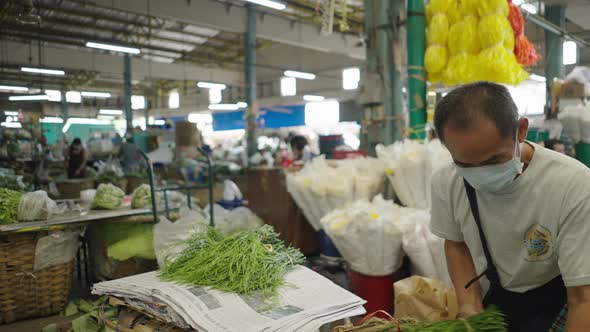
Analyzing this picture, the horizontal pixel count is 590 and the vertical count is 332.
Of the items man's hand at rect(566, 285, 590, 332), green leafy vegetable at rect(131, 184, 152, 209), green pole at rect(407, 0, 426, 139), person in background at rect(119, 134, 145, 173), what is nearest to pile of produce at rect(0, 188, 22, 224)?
green leafy vegetable at rect(131, 184, 152, 209)

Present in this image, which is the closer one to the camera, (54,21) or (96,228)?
(96,228)

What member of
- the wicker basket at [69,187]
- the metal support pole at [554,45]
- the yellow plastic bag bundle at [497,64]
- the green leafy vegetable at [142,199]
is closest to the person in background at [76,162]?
the wicker basket at [69,187]

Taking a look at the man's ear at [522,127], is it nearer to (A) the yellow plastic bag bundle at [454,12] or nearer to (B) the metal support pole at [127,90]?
(A) the yellow plastic bag bundle at [454,12]

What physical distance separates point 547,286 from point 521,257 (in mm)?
169

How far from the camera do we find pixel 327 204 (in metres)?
3.29

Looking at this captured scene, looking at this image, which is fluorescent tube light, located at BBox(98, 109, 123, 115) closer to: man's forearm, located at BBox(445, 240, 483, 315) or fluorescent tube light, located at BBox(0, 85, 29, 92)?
fluorescent tube light, located at BBox(0, 85, 29, 92)

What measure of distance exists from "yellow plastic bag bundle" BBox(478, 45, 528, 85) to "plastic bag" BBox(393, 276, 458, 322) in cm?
190

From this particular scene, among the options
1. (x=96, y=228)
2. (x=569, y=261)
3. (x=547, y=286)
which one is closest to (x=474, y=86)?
(x=569, y=261)

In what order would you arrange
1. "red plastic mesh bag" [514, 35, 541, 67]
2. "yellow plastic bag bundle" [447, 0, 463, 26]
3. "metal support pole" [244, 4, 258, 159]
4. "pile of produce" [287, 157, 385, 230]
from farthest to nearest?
"metal support pole" [244, 4, 258, 159], "red plastic mesh bag" [514, 35, 541, 67], "yellow plastic bag bundle" [447, 0, 463, 26], "pile of produce" [287, 157, 385, 230]

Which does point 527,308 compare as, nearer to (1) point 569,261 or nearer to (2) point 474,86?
(1) point 569,261

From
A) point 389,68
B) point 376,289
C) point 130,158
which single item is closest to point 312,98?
point 130,158

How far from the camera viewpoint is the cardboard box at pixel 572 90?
14.4 ft

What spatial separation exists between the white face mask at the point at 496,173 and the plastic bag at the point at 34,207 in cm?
334

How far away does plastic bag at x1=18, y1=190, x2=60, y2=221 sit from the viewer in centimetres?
339
